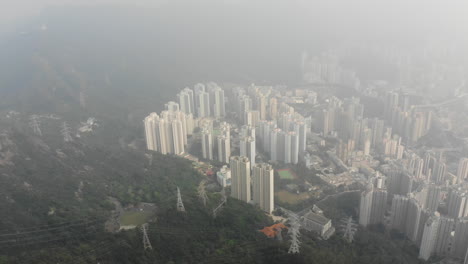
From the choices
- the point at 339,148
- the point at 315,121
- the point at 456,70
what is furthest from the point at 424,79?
the point at 339,148

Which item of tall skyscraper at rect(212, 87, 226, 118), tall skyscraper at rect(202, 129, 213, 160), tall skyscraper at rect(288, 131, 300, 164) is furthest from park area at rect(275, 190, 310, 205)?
tall skyscraper at rect(212, 87, 226, 118)

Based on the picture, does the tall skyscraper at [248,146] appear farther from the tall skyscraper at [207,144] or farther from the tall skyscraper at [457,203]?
the tall skyscraper at [457,203]

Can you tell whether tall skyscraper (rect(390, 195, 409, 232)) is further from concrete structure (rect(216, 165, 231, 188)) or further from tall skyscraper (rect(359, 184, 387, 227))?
concrete structure (rect(216, 165, 231, 188))

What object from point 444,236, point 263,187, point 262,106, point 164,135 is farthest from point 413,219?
point 262,106

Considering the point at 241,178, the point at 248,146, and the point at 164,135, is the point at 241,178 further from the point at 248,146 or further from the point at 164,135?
the point at 164,135

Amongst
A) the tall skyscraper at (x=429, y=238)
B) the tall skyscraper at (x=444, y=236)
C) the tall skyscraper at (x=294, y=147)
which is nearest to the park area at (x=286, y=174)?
the tall skyscraper at (x=294, y=147)

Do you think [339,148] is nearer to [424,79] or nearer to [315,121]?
[315,121]

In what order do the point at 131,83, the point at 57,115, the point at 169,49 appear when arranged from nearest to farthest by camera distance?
the point at 57,115 < the point at 131,83 < the point at 169,49
